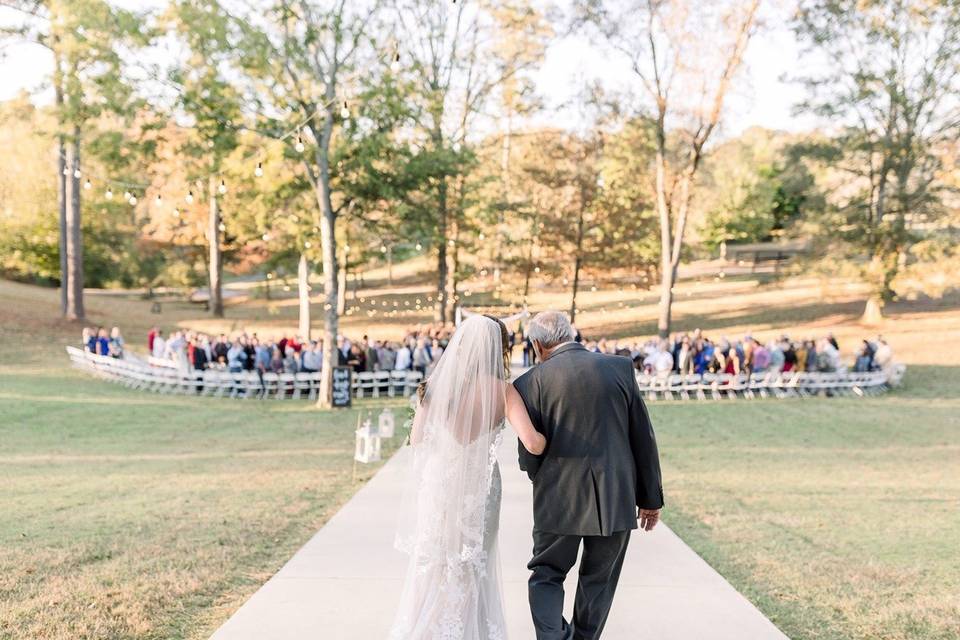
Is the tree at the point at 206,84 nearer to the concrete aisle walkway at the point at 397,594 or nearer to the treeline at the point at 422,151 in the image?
the treeline at the point at 422,151

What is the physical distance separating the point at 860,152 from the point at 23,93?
1414 inches

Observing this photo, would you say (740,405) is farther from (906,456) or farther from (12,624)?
(12,624)

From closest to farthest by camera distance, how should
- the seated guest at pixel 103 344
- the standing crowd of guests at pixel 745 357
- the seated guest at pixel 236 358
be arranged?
the seated guest at pixel 236 358, the standing crowd of guests at pixel 745 357, the seated guest at pixel 103 344

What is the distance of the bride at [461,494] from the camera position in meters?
4.41

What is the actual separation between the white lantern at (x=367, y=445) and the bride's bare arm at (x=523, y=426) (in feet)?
21.1

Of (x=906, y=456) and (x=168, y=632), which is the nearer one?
(x=168, y=632)

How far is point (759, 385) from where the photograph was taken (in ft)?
67.1

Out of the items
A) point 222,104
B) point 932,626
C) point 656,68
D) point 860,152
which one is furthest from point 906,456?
point 860,152

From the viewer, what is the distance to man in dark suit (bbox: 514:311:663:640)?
422 centimetres

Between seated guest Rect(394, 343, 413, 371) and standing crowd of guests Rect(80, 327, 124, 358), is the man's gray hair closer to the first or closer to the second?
seated guest Rect(394, 343, 413, 371)

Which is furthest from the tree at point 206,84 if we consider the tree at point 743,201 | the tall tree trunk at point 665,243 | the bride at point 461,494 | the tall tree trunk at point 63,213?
the tree at point 743,201

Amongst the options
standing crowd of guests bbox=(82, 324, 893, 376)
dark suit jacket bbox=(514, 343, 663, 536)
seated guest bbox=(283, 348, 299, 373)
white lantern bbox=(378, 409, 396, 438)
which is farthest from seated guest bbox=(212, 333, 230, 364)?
dark suit jacket bbox=(514, 343, 663, 536)

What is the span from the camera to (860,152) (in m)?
35.9

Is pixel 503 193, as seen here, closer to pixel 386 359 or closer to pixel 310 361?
pixel 386 359
